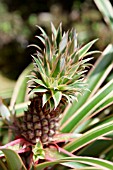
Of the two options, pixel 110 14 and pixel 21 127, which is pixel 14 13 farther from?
pixel 21 127

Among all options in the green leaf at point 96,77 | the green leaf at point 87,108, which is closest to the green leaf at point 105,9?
the green leaf at point 96,77

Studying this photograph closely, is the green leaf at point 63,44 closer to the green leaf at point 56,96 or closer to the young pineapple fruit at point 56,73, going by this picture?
the young pineapple fruit at point 56,73

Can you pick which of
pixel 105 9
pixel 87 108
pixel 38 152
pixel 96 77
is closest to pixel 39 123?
pixel 38 152

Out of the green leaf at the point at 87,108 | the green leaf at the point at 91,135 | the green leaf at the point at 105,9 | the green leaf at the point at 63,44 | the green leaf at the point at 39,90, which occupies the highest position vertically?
the green leaf at the point at 105,9

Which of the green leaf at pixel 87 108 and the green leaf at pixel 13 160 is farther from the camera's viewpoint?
the green leaf at pixel 87 108

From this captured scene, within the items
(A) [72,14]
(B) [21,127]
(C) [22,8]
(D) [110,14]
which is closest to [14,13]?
(C) [22,8]

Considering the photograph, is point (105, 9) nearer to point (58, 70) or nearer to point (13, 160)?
point (58, 70)
